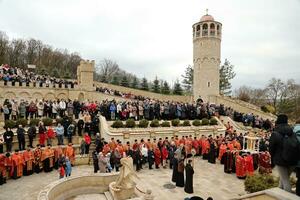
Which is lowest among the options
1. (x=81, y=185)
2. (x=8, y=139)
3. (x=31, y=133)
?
(x=81, y=185)

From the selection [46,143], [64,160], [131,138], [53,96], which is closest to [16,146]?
[46,143]

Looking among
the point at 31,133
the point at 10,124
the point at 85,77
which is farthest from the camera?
the point at 85,77

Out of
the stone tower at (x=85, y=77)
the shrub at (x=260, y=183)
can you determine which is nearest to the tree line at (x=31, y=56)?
the stone tower at (x=85, y=77)

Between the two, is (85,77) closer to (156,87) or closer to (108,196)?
(156,87)

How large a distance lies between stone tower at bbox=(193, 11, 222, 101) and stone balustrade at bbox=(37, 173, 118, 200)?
84.0ft

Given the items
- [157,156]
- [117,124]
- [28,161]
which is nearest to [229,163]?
[157,156]

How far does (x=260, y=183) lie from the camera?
9.98 metres

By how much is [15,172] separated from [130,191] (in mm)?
5816

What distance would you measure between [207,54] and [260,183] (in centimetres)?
2700

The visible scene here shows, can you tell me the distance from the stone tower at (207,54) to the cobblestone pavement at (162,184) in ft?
69.0

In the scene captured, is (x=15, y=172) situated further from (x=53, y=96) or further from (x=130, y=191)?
(x=53, y=96)

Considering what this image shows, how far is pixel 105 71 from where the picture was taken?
269ft

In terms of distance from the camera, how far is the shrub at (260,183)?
9875 mm

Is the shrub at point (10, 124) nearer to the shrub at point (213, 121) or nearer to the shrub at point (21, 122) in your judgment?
the shrub at point (21, 122)
